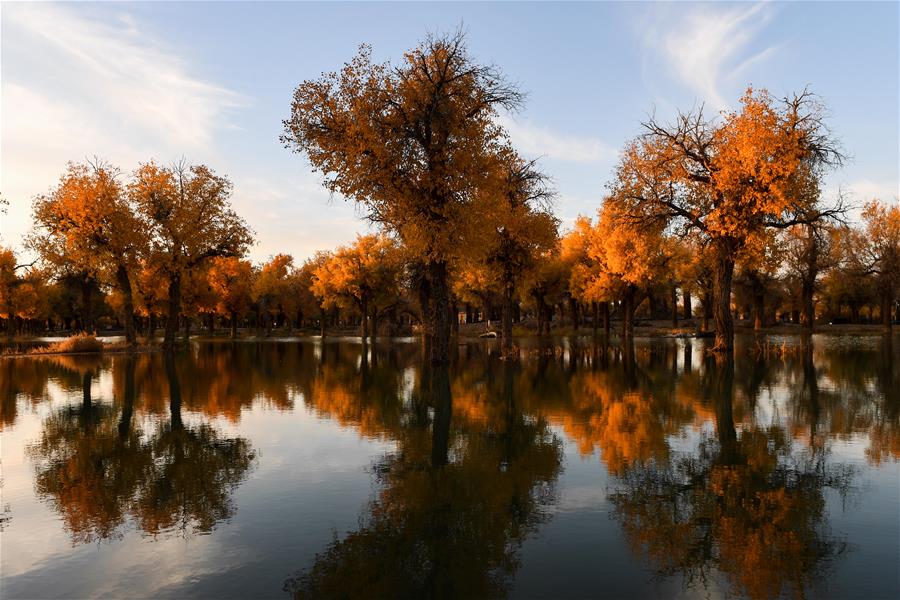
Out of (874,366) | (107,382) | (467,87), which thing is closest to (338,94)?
(467,87)

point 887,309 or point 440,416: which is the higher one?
point 887,309

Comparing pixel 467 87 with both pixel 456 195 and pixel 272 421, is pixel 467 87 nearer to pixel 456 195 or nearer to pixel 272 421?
pixel 456 195

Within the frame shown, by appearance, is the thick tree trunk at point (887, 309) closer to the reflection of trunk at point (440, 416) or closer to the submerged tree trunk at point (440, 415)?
the submerged tree trunk at point (440, 415)

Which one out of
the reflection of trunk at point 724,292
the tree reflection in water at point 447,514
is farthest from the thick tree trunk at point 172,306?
the reflection of trunk at point 724,292

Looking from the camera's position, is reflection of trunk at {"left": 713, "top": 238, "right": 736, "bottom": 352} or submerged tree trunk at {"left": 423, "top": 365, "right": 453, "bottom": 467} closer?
submerged tree trunk at {"left": 423, "top": 365, "right": 453, "bottom": 467}

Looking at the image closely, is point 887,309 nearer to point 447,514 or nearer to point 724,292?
point 724,292

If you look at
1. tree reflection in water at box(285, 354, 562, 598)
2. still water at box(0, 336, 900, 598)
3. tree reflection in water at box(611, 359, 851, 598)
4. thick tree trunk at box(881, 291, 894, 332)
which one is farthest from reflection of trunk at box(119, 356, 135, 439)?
thick tree trunk at box(881, 291, 894, 332)

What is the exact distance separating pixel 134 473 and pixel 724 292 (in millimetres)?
36537

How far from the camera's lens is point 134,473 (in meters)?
11.0

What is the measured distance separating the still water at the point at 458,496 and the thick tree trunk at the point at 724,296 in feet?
61.3

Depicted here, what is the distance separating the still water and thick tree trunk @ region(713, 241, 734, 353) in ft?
61.3

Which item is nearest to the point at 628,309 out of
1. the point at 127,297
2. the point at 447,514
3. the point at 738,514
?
the point at 127,297

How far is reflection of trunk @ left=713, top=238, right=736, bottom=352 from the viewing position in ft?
125

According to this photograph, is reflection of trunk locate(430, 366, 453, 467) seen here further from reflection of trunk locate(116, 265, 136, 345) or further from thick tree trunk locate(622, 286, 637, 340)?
thick tree trunk locate(622, 286, 637, 340)
